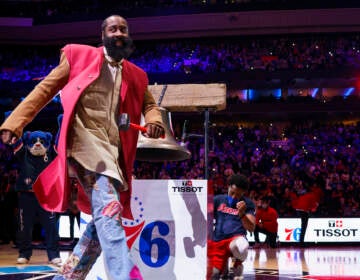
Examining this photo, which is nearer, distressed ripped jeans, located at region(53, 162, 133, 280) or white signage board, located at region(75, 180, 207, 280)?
distressed ripped jeans, located at region(53, 162, 133, 280)

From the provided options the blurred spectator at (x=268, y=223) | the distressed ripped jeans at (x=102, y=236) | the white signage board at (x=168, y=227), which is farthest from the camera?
the blurred spectator at (x=268, y=223)

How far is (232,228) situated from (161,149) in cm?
177

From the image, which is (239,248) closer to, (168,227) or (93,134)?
(168,227)

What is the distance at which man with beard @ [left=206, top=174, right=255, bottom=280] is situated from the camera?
6.01m

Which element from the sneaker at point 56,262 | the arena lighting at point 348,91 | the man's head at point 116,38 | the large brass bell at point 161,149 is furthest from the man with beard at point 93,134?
the arena lighting at point 348,91

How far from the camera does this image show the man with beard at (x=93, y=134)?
116 inches

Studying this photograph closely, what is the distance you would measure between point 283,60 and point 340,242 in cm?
1444

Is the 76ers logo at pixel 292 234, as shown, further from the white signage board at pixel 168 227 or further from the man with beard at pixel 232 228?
the white signage board at pixel 168 227

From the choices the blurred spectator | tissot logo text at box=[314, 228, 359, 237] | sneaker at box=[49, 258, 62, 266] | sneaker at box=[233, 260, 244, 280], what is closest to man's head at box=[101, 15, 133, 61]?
sneaker at box=[233, 260, 244, 280]

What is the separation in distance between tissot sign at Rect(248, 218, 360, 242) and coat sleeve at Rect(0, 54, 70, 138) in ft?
37.1

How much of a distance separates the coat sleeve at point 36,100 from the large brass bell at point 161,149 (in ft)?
5.13

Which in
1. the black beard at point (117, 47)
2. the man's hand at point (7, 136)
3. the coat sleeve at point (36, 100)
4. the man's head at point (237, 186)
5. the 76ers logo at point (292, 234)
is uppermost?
the black beard at point (117, 47)

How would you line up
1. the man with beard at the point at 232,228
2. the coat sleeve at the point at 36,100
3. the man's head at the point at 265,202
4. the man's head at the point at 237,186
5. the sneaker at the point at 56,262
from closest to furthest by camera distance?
the coat sleeve at the point at 36,100
the man with beard at the point at 232,228
the man's head at the point at 237,186
the sneaker at the point at 56,262
the man's head at the point at 265,202

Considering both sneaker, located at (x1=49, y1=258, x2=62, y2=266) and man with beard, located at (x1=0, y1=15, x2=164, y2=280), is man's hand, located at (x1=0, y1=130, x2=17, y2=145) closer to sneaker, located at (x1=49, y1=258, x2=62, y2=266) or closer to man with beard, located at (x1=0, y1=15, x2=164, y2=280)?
man with beard, located at (x1=0, y1=15, x2=164, y2=280)
